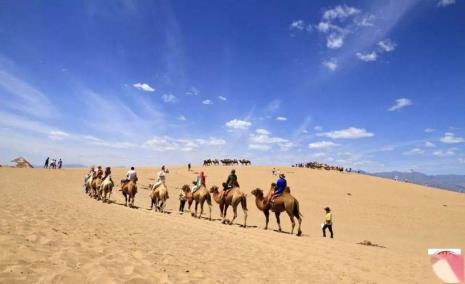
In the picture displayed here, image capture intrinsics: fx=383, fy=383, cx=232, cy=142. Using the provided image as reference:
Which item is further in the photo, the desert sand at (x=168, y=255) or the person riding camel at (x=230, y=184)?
the person riding camel at (x=230, y=184)

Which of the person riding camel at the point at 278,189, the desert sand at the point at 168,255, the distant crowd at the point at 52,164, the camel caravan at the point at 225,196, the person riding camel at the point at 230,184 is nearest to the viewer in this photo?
the desert sand at the point at 168,255

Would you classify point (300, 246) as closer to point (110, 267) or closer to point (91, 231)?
point (91, 231)

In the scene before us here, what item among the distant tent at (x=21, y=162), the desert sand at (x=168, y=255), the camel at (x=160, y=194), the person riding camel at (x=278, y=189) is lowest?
the desert sand at (x=168, y=255)

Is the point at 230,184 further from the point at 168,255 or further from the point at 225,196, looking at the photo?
the point at 168,255

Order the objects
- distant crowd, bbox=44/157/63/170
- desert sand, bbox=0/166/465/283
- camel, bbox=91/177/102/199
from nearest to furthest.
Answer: desert sand, bbox=0/166/465/283 < camel, bbox=91/177/102/199 < distant crowd, bbox=44/157/63/170

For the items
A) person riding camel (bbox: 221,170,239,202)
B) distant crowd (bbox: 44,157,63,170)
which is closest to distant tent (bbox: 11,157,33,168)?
distant crowd (bbox: 44,157,63,170)

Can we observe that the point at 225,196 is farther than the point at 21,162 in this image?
No

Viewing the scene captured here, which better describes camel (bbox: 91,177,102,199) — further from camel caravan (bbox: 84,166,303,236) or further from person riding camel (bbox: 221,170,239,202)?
person riding camel (bbox: 221,170,239,202)

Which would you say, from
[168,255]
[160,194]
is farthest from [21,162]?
[168,255]

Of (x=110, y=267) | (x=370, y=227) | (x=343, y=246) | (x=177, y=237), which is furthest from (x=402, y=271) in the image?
(x=370, y=227)

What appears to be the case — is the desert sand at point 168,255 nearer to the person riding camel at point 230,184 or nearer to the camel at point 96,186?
the person riding camel at point 230,184

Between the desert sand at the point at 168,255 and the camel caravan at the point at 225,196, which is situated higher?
the camel caravan at the point at 225,196

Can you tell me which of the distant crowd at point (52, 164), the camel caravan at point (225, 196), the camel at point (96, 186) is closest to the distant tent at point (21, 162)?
the distant crowd at point (52, 164)

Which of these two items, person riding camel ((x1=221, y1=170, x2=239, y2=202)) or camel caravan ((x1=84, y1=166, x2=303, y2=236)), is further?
person riding camel ((x1=221, y1=170, x2=239, y2=202))
